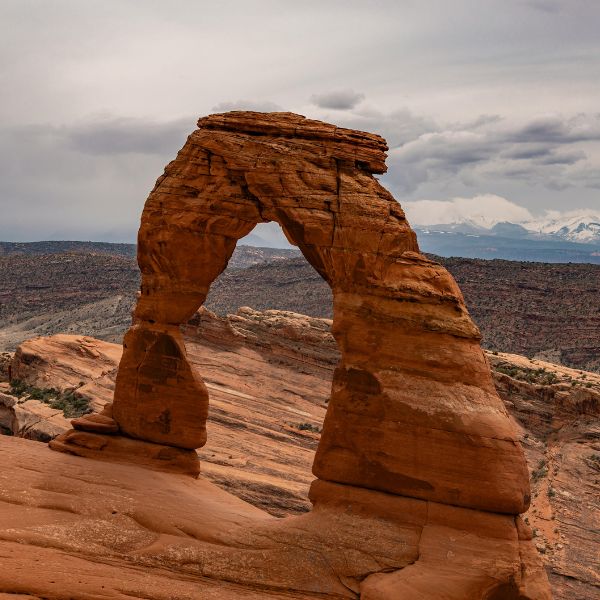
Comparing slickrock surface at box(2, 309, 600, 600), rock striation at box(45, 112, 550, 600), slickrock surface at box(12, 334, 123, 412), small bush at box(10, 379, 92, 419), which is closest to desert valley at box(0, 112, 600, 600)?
rock striation at box(45, 112, 550, 600)

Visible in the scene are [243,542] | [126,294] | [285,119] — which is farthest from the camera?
[126,294]

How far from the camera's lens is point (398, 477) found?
1850 centimetres

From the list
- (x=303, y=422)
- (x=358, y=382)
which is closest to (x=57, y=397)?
(x=303, y=422)

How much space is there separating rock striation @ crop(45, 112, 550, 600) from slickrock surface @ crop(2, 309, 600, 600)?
30.2 ft

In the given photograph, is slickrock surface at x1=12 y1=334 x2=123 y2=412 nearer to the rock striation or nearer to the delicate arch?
the rock striation

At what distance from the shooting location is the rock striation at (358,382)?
1748cm

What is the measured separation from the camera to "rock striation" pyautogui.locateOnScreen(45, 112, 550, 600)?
1748cm

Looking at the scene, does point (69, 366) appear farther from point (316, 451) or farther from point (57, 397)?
point (316, 451)

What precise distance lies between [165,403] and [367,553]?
7684 mm

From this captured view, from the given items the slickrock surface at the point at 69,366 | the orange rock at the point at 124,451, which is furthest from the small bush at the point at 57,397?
the orange rock at the point at 124,451

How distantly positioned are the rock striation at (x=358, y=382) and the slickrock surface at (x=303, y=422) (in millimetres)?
9215

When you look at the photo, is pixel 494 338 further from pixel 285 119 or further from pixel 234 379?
pixel 285 119

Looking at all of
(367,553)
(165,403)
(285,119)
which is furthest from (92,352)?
(367,553)

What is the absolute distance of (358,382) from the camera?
19.1m
